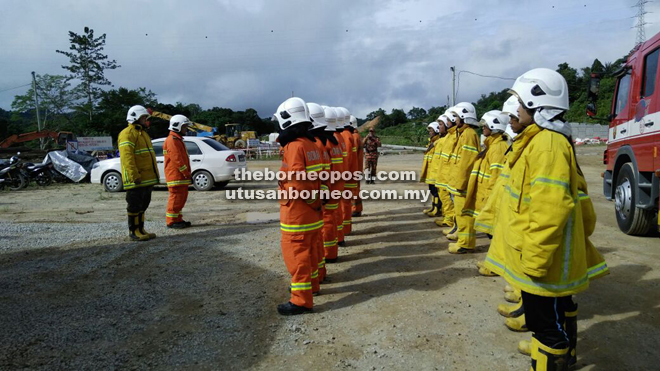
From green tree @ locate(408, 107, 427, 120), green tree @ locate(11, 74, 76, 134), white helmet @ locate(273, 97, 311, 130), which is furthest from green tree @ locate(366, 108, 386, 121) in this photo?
white helmet @ locate(273, 97, 311, 130)

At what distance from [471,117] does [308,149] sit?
2.81 meters

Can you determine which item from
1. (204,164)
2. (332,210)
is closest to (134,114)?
(332,210)

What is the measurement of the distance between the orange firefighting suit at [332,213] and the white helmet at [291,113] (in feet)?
4.18

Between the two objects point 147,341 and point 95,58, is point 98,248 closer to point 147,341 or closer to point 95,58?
A: point 147,341

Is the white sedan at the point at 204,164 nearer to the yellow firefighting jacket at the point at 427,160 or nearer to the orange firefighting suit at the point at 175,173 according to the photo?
the orange firefighting suit at the point at 175,173

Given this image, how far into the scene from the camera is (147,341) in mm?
3305

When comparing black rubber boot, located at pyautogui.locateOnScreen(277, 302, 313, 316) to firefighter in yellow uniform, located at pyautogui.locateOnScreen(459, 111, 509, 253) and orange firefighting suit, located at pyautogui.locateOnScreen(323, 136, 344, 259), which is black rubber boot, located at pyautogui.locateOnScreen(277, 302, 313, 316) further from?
firefighter in yellow uniform, located at pyautogui.locateOnScreen(459, 111, 509, 253)

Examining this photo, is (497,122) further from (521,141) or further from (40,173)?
(40,173)

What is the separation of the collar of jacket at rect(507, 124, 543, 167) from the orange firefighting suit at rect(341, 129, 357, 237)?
396 cm

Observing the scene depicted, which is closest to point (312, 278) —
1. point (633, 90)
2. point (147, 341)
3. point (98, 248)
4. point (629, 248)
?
point (147, 341)

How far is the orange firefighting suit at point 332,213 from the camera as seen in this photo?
5.03m

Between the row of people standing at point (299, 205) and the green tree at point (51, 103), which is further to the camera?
the green tree at point (51, 103)

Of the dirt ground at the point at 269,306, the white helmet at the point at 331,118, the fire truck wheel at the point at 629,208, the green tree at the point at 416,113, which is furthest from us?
the green tree at the point at 416,113

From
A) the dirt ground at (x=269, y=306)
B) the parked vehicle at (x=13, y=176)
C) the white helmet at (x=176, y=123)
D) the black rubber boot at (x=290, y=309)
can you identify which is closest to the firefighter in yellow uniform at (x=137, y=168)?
the dirt ground at (x=269, y=306)
